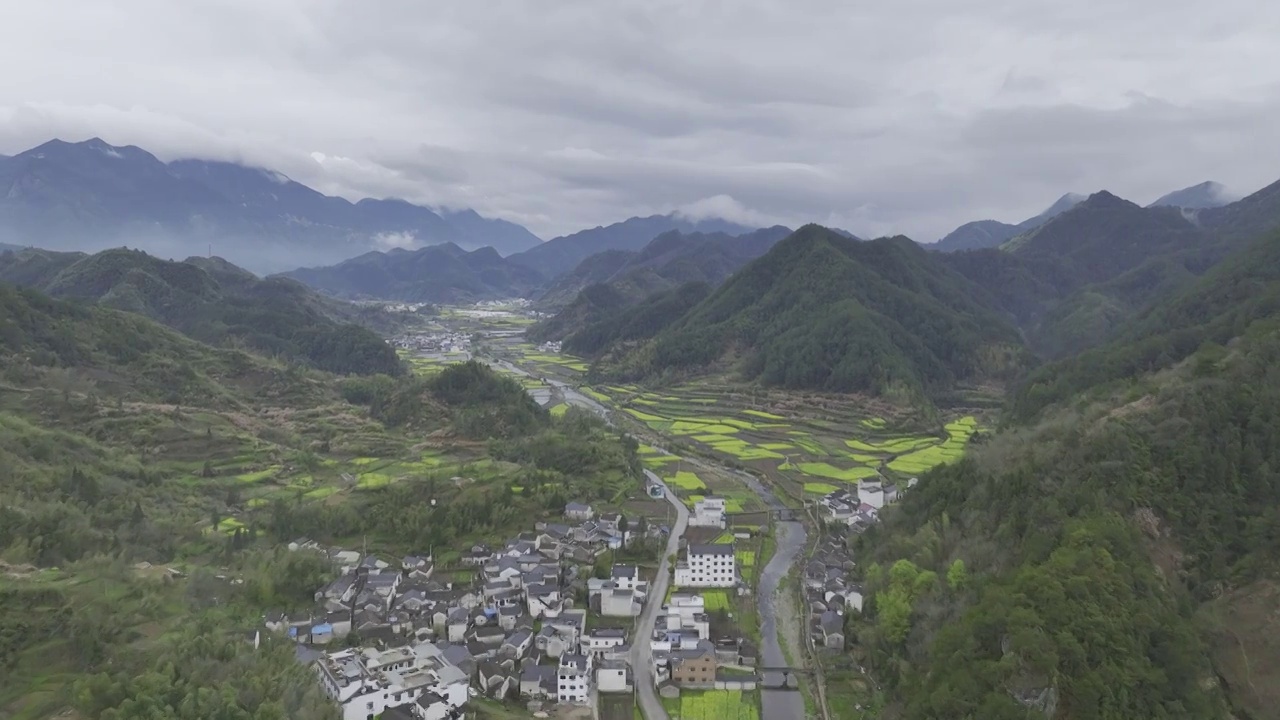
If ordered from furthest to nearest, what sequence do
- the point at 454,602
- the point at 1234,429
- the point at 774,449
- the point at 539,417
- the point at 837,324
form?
1. the point at 837,324
2. the point at 539,417
3. the point at 774,449
4. the point at 454,602
5. the point at 1234,429

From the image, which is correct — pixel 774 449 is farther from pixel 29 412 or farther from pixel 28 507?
pixel 29 412

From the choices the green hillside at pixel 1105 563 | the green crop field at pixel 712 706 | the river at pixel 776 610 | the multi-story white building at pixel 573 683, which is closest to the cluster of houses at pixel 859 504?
the river at pixel 776 610

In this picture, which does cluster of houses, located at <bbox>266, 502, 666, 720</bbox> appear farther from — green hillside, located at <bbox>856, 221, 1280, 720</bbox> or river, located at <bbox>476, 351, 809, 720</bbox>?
green hillside, located at <bbox>856, 221, 1280, 720</bbox>

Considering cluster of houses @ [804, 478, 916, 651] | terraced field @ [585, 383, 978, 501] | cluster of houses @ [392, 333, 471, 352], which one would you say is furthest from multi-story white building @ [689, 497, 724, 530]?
cluster of houses @ [392, 333, 471, 352]

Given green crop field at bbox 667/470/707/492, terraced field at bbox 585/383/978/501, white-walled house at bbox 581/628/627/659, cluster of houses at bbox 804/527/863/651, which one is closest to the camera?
white-walled house at bbox 581/628/627/659

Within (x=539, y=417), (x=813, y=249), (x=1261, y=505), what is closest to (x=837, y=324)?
(x=813, y=249)

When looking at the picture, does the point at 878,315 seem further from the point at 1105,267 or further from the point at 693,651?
the point at 1105,267

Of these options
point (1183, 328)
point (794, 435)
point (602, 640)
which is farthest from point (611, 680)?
point (1183, 328)
